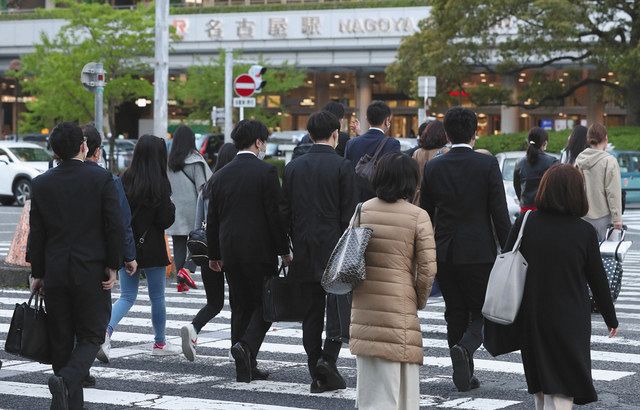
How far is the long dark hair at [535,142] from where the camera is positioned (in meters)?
11.8

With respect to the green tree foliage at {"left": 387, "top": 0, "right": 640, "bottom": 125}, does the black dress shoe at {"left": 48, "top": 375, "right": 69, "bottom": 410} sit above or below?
below

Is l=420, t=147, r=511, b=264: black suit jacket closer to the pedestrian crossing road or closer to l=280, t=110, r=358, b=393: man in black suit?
l=280, t=110, r=358, b=393: man in black suit

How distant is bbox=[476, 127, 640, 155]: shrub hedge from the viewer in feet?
115

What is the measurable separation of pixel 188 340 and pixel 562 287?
365cm

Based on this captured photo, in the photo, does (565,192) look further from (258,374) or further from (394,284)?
(258,374)

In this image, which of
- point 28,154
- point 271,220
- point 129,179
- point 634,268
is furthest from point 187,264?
point 28,154

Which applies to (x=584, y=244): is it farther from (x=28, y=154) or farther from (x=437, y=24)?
(x=437, y=24)

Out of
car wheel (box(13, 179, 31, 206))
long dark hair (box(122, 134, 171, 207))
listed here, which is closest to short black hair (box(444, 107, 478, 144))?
long dark hair (box(122, 134, 171, 207))

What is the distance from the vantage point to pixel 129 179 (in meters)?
8.92

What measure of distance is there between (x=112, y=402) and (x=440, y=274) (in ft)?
7.18

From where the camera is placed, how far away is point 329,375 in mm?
7609

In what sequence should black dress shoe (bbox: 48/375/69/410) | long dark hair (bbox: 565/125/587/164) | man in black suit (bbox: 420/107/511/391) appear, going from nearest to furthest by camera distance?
black dress shoe (bbox: 48/375/69/410) → man in black suit (bbox: 420/107/511/391) → long dark hair (bbox: 565/125/587/164)

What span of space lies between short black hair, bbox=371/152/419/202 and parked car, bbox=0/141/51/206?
24.3 meters

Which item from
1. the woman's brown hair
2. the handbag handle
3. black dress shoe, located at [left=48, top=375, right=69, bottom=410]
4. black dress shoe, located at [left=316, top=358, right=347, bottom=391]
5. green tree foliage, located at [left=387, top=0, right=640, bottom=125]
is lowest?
black dress shoe, located at [left=316, top=358, right=347, bottom=391]
